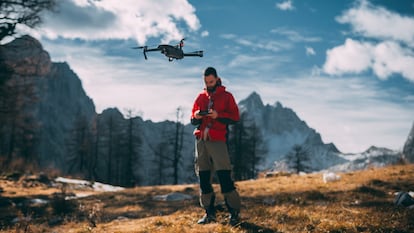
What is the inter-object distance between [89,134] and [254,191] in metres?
46.4

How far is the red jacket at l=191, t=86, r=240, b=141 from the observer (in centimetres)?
611

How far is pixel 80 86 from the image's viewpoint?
121875 mm

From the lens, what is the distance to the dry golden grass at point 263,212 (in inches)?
224

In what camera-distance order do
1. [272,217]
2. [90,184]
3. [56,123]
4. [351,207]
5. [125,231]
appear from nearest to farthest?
[125,231] < [272,217] < [351,207] < [90,184] < [56,123]

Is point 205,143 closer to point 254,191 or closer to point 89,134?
point 254,191

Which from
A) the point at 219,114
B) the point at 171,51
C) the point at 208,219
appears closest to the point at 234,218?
the point at 208,219

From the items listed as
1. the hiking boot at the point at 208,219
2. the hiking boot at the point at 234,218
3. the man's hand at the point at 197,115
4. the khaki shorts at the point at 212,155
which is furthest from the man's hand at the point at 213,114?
the hiking boot at the point at 208,219

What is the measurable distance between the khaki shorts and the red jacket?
122 mm

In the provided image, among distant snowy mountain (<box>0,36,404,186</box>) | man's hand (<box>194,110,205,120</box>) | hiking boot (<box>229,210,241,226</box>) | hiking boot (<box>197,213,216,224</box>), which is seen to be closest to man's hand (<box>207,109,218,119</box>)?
man's hand (<box>194,110,205,120</box>)

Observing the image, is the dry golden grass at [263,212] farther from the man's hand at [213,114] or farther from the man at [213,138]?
the man's hand at [213,114]

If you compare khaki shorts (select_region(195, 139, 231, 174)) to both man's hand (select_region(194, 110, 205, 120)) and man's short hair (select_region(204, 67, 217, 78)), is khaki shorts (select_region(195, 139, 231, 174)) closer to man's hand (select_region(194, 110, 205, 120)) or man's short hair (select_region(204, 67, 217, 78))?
man's hand (select_region(194, 110, 205, 120))

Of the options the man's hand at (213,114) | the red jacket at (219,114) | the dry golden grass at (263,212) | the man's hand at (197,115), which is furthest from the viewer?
the red jacket at (219,114)

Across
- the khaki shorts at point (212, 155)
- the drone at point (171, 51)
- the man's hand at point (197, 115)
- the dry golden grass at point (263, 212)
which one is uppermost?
the drone at point (171, 51)

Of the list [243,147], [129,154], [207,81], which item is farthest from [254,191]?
[129,154]
